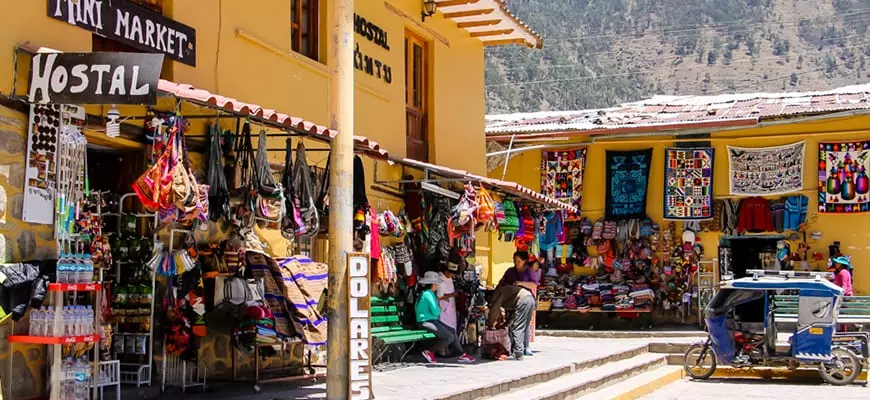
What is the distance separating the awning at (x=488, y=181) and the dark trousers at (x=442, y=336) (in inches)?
76.6

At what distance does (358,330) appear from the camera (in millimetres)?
8375

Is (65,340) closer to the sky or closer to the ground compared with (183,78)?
closer to the ground

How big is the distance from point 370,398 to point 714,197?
47.7ft

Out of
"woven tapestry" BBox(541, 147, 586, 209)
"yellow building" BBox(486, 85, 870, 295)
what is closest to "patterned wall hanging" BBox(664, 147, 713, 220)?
"yellow building" BBox(486, 85, 870, 295)

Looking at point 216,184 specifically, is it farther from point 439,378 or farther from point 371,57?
point 371,57

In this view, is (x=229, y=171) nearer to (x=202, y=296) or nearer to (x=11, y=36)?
(x=202, y=296)

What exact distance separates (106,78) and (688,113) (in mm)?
17024

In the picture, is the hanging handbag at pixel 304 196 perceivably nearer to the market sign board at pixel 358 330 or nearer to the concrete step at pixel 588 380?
the market sign board at pixel 358 330

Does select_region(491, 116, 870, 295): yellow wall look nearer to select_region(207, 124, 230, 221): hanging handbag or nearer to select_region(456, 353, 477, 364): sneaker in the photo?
select_region(456, 353, 477, 364): sneaker

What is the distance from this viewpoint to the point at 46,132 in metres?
7.94

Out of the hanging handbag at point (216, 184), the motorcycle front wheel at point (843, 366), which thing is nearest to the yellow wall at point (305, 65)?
the hanging handbag at point (216, 184)

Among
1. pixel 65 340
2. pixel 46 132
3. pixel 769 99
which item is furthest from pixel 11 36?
pixel 769 99

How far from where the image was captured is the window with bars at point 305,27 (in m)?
12.3

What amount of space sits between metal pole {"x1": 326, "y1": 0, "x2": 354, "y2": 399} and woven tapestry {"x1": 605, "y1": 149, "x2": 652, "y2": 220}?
1444 cm
